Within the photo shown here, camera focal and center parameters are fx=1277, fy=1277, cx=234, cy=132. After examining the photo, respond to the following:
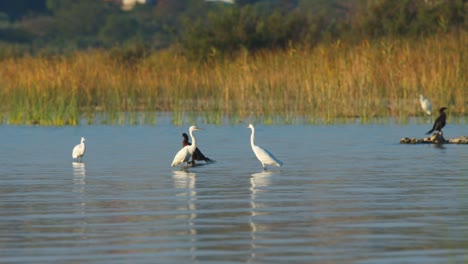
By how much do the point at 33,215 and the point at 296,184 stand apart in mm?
3686

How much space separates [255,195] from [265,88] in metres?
13.6

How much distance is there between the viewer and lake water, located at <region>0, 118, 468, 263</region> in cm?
877

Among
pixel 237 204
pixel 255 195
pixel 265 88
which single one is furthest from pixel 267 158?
pixel 265 88

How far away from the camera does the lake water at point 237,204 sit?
877 cm

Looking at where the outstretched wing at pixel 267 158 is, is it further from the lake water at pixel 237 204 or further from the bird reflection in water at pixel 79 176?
the bird reflection in water at pixel 79 176

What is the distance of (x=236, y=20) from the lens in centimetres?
3731

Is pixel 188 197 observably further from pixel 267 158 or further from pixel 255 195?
pixel 267 158

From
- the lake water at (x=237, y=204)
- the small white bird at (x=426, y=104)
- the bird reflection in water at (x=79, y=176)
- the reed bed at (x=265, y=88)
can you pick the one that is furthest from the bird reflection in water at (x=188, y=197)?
the reed bed at (x=265, y=88)

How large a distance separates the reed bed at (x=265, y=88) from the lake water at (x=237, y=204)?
13.9 ft

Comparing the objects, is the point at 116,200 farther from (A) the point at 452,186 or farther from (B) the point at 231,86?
(B) the point at 231,86

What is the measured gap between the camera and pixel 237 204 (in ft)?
38.7

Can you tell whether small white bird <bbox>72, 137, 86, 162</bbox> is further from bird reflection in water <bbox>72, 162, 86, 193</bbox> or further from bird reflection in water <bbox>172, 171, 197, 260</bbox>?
bird reflection in water <bbox>172, 171, 197, 260</bbox>

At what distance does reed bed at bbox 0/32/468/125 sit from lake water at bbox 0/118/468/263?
425 centimetres

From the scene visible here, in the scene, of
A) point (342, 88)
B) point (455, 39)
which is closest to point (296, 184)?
point (342, 88)
